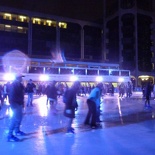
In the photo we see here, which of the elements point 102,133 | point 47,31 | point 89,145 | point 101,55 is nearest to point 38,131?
point 102,133

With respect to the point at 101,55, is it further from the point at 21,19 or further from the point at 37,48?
the point at 21,19

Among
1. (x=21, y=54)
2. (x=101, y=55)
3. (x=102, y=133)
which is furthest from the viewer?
(x=101, y=55)

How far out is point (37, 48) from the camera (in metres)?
68.1

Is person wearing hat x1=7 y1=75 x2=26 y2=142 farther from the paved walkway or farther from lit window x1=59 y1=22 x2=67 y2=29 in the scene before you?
lit window x1=59 y1=22 x2=67 y2=29

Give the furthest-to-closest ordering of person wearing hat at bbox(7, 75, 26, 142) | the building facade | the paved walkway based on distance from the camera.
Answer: the building facade
person wearing hat at bbox(7, 75, 26, 142)
the paved walkway

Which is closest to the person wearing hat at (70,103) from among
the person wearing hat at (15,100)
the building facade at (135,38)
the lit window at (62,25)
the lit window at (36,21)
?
the person wearing hat at (15,100)

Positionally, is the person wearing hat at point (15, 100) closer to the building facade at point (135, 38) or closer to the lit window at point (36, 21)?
the building facade at point (135, 38)

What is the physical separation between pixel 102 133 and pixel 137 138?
42.8 inches

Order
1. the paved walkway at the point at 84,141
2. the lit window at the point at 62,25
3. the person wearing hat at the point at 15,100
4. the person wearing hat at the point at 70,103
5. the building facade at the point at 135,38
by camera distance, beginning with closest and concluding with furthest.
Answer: the paved walkway at the point at 84,141
the person wearing hat at the point at 15,100
the person wearing hat at the point at 70,103
the building facade at the point at 135,38
the lit window at the point at 62,25

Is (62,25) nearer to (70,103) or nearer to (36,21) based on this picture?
(36,21)

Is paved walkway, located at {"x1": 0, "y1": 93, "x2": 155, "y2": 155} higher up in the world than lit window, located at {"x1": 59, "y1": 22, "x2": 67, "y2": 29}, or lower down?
lower down

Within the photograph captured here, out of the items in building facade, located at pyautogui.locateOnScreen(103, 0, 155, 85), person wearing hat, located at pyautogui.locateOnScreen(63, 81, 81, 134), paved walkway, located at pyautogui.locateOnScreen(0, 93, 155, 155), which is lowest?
paved walkway, located at pyautogui.locateOnScreen(0, 93, 155, 155)

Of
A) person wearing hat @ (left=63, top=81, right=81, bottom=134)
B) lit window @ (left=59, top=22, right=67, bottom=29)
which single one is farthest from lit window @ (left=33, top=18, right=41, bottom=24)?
person wearing hat @ (left=63, top=81, right=81, bottom=134)

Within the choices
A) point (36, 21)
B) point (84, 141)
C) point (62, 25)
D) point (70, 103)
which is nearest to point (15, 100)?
point (70, 103)
